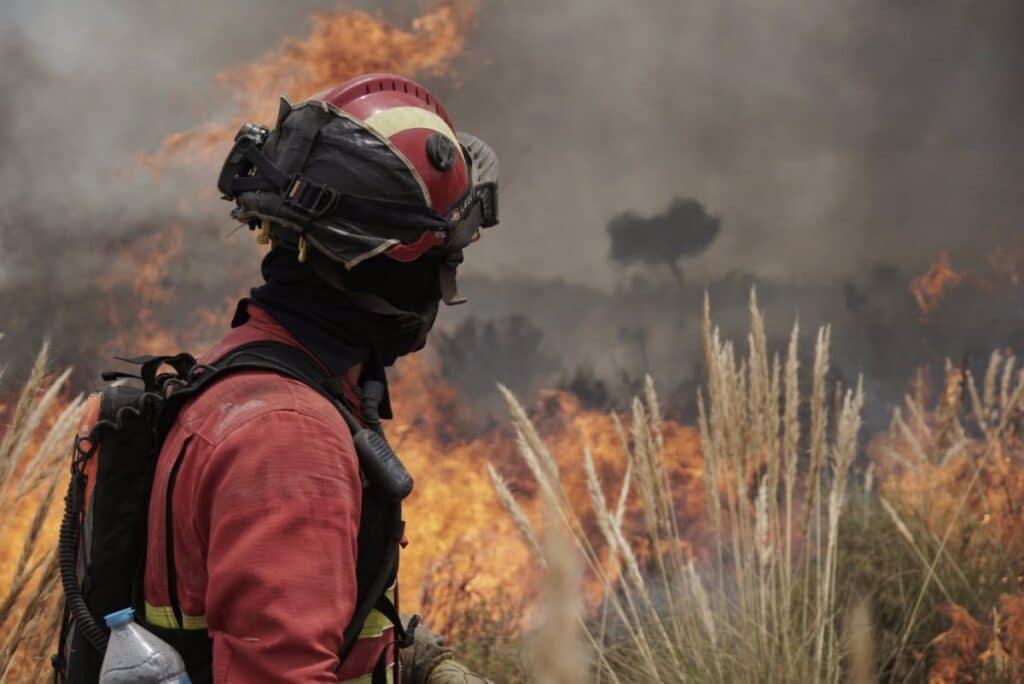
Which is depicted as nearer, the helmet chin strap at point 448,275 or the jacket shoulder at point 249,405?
the jacket shoulder at point 249,405

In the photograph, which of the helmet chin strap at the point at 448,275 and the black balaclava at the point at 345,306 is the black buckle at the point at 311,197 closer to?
the black balaclava at the point at 345,306

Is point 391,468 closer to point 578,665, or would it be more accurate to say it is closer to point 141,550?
point 141,550

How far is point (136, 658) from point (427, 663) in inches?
23.0

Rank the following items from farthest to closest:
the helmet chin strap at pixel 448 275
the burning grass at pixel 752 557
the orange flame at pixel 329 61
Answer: the orange flame at pixel 329 61
the burning grass at pixel 752 557
the helmet chin strap at pixel 448 275

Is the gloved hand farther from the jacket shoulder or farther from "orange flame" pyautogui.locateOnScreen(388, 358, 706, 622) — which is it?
"orange flame" pyautogui.locateOnScreen(388, 358, 706, 622)

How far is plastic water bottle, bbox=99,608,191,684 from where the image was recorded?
1.21 meters

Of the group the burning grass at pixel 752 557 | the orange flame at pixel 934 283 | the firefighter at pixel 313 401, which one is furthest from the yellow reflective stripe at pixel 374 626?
the orange flame at pixel 934 283

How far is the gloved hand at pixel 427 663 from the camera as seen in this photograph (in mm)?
1674

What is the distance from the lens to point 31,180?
17.0 ft

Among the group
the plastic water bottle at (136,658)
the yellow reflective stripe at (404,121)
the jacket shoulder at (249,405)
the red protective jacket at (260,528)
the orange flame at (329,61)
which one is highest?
the orange flame at (329,61)

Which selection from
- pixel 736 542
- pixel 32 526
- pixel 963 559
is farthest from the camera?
pixel 963 559

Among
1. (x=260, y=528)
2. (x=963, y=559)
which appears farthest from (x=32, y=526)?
(x=963, y=559)

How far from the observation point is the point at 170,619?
4.23 ft

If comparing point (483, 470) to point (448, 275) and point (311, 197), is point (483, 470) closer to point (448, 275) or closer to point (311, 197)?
point (448, 275)
